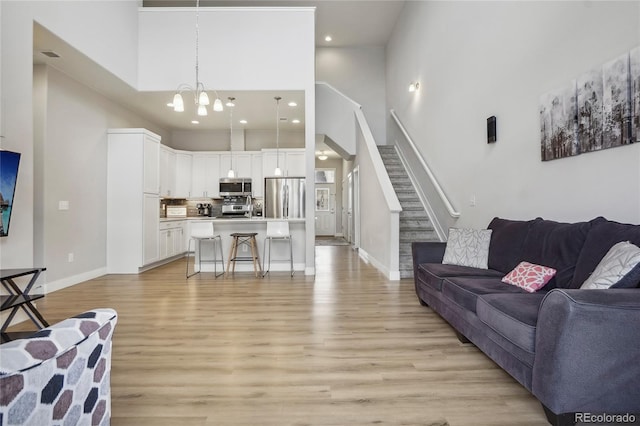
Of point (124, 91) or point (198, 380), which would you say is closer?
point (198, 380)

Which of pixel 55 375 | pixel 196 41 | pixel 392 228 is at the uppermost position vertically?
pixel 196 41

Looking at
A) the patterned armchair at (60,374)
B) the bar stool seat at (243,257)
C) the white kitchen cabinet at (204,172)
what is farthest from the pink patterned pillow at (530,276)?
the white kitchen cabinet at (204,172)

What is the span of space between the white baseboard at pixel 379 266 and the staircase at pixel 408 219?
134 millimetres

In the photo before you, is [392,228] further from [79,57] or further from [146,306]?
[79,57]

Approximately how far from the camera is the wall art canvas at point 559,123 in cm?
280

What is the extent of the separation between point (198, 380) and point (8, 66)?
135 inches

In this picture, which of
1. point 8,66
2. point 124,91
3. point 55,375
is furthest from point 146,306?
point 124,91

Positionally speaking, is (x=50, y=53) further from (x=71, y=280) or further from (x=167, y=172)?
(x=167, y=172)

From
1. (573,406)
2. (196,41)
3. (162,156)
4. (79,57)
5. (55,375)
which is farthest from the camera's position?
(162,156)

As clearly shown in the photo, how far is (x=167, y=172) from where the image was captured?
7473mm

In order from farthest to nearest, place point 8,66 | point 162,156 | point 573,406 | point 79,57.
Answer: point 162,156
point 79,57
point 8,66
point 573,406

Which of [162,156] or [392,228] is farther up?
[162,156]

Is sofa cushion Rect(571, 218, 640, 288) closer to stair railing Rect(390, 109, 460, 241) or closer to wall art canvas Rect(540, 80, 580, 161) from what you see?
wall art canvas Rect(540, 80, 580, 161)

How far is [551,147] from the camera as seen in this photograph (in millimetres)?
3043
